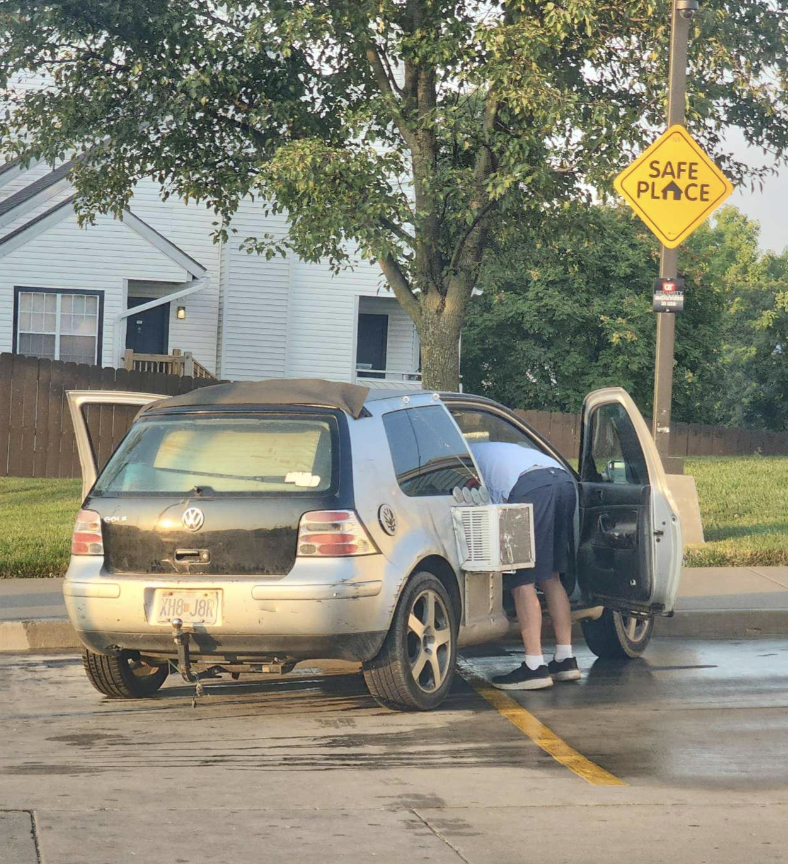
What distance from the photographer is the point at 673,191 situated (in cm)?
1233

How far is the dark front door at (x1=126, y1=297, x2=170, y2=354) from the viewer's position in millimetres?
29672

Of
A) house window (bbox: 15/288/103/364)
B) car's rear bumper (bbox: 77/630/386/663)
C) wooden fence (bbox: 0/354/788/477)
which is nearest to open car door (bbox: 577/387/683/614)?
car's rear bumper (bbox: 77/630/386/663)

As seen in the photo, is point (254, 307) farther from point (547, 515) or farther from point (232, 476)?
point (232, 476)

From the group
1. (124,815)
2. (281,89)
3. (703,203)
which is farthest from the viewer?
(281,89)

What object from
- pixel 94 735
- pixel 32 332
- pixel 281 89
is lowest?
pixel 94 735

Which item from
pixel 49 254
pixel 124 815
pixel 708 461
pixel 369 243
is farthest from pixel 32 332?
pixel 124 815

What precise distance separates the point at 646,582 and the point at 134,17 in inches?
362

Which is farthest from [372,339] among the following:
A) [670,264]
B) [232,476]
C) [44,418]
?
[232,476]

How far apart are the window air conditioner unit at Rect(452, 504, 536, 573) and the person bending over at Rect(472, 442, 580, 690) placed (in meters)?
0.25

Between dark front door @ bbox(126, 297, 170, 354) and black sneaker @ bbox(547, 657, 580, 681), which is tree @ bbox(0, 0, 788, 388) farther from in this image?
dark front door @ bbox(126, 297, 170, 354)

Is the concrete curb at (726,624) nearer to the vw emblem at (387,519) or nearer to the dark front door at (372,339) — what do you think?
the vw emblem at (387,519)

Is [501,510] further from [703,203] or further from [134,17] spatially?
[134,17]

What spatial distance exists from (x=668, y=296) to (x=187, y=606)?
22.6ft

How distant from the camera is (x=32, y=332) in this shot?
27.5 m
